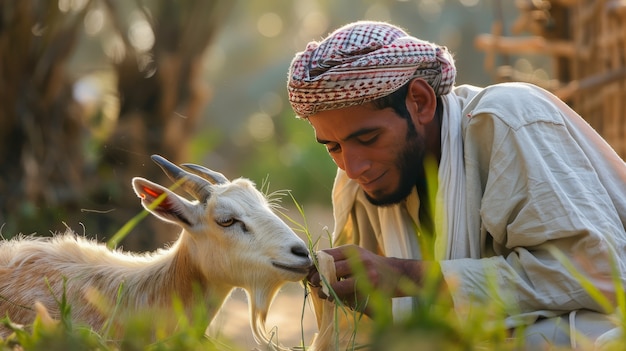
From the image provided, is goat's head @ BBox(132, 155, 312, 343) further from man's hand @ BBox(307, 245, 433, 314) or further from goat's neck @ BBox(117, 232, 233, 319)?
man's hand @ BBox(307, 245, 433, 314)

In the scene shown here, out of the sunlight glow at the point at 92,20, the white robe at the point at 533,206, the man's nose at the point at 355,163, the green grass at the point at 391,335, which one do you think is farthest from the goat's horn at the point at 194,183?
the sunlight glow at the point at 92,20

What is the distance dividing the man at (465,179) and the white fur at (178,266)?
368 mm

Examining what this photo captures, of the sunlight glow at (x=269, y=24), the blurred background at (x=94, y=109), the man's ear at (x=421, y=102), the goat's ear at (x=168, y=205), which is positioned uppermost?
the man's ear at (x=421, y=102)

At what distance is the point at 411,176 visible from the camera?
3.86 m

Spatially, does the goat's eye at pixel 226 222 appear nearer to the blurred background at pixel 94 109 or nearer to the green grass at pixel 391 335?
the green grass at pixel 391 335

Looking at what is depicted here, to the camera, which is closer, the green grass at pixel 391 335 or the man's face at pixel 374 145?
the green grass at pixel 391 335

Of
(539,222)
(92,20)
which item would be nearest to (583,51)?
(539,222)

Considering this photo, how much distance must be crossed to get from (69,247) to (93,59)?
114 ft

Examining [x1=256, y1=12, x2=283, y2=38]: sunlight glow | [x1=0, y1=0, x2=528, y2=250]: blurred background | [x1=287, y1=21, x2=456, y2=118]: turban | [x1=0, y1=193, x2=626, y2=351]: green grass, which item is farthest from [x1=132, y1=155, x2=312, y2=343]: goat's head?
[x1=256, y1=12, x2=283, y2=38]: sunlight glow

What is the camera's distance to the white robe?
11.1 feet

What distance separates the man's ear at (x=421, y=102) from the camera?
12.7 feet

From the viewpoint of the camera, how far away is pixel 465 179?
375 centimetres

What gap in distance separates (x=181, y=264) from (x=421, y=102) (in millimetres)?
1202

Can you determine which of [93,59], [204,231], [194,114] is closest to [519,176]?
[204,231]
